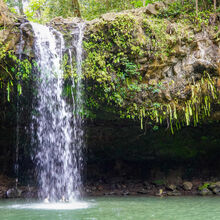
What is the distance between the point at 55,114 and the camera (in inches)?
337

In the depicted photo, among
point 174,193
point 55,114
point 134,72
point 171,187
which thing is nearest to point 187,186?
point 171,187

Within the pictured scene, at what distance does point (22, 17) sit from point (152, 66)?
413cm

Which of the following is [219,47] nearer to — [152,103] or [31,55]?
[152,103]

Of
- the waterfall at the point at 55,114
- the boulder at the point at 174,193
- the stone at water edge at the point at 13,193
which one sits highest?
Result: the waterfall at the point at 55,114

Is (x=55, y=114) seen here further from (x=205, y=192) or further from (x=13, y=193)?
(x=205, y=192)

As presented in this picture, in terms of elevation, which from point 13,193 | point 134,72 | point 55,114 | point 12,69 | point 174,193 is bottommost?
point 174,193

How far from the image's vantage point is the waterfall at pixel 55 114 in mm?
8070

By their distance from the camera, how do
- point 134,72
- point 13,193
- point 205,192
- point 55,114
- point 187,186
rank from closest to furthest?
point 134,72 < point 55,114 < point 205,192 < point 13,193 < point 187,186

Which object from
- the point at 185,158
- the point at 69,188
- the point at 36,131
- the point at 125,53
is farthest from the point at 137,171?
the point at 125,53

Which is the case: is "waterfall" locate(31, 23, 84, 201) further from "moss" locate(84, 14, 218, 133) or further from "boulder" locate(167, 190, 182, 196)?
"boulder" locate(167, 190, 182, 196)

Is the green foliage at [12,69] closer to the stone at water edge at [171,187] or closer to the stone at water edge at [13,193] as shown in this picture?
the stone at water edge at [13,193]

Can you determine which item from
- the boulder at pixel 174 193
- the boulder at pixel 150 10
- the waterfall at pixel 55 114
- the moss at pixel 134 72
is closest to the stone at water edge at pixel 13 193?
the waterfall at pixel 55 114

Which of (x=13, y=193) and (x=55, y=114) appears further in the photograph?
(x=13, y=193)

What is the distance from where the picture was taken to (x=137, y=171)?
11.4 metres
